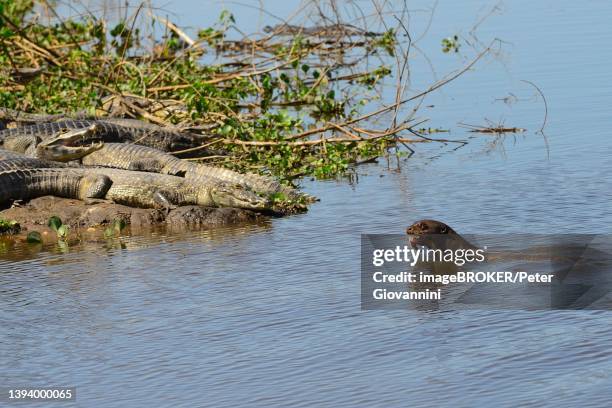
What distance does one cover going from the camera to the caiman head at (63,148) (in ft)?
36.8

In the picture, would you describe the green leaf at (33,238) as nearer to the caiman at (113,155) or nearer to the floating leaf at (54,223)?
the floating leaf at (54,223)

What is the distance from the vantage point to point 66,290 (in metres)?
7.82

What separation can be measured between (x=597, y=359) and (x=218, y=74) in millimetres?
9219

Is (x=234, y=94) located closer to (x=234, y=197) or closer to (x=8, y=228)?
(x=234, y=197)

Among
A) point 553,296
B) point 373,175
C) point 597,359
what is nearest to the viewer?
point 597,359

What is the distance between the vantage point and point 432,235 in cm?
758

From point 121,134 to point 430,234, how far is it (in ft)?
17.9

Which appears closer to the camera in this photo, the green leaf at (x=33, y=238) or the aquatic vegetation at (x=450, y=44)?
the green leaf at (x=33, y=238)

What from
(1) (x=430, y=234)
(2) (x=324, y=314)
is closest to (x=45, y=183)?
(1) (x=430, y=234)

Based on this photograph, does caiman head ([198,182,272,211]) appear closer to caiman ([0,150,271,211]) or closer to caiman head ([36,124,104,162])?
caiman ([0,150,271,211])

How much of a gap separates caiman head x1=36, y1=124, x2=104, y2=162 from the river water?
2223 mm

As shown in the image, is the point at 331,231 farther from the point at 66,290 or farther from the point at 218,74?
the point at 218,74

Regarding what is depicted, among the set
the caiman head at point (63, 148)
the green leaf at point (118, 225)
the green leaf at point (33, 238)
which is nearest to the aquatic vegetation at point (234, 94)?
the caiman head at point (63, 148)

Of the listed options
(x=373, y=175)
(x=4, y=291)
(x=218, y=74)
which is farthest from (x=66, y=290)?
(x=218, y=74)
